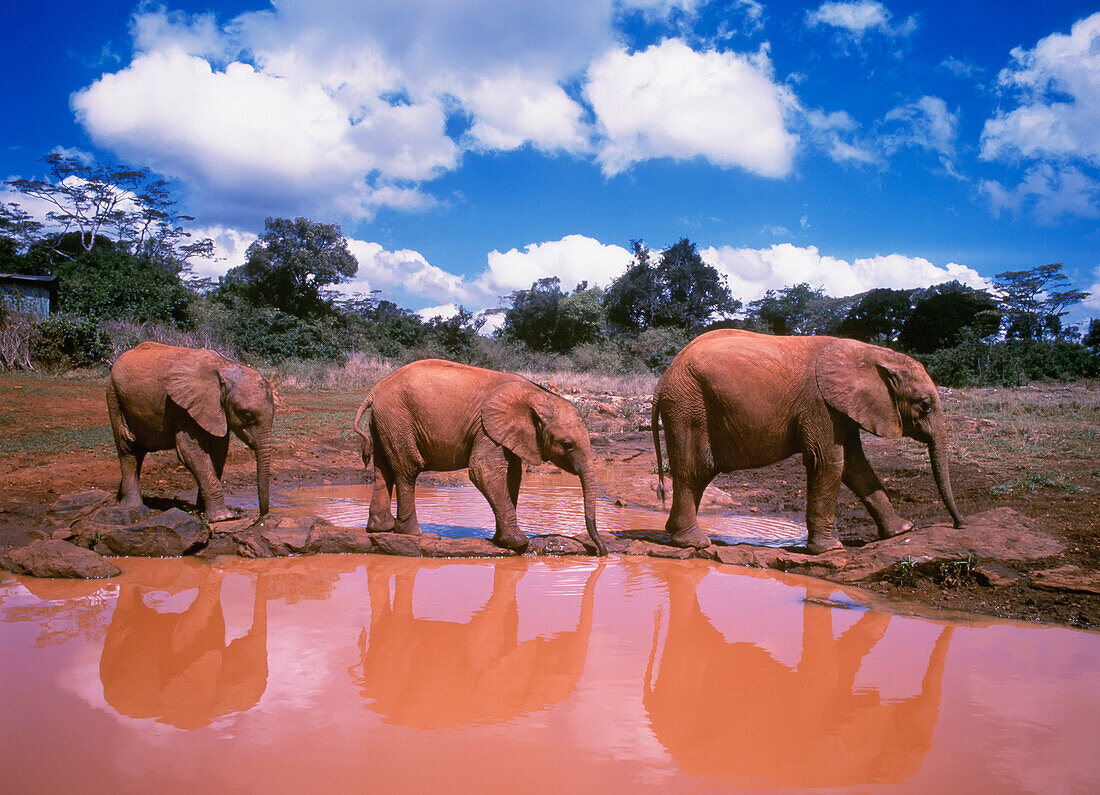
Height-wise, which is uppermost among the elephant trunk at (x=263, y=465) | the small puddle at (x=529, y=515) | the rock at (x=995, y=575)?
the elephant trunk at (x=263, y=465)

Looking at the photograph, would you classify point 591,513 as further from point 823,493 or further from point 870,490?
point 870,490

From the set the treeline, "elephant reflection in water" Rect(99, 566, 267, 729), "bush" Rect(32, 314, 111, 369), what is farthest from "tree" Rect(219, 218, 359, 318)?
"elephant reflection in water" Rect(99, 566, 267, 729)

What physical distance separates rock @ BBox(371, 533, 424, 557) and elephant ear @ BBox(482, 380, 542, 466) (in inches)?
48.1

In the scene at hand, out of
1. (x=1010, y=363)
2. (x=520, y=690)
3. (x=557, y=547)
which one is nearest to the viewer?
(x=520, y=690)

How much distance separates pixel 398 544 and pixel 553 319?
107ft

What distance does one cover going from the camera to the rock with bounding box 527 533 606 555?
270 inches

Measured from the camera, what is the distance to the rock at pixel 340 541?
6.77 meters

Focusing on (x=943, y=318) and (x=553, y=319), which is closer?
(x=943, y=318)

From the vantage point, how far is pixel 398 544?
676cm

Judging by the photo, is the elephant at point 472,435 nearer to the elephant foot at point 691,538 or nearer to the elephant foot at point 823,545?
the elephant foot at point 691,538

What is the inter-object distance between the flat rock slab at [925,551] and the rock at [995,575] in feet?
0.36

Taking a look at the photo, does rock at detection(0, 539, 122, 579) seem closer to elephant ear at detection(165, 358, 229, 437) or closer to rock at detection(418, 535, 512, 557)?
elephant ear at detection(165, 358, 229, 437)

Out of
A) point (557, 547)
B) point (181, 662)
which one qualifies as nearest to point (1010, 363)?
point (557, 547)

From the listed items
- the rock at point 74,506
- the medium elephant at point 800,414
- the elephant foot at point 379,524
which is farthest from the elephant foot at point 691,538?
the rock at point 74,506
